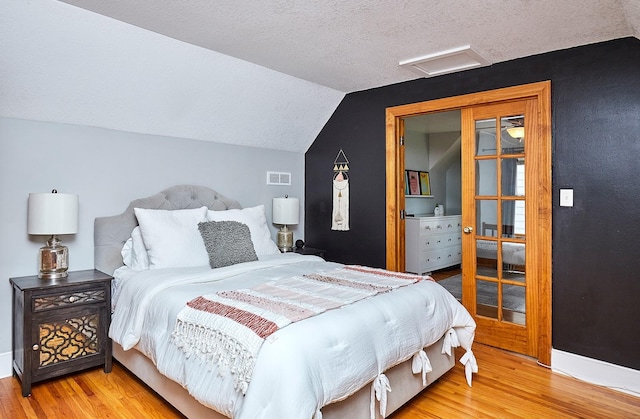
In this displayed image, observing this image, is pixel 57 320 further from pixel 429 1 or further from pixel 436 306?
pixel 429 1

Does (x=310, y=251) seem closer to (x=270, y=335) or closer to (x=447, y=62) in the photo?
(x=447, y=62)

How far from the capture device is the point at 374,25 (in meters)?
2.52

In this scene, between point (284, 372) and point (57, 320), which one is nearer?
point (284, 372)

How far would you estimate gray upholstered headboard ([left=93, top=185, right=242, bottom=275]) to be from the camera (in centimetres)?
304

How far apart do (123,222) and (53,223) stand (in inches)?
22.9

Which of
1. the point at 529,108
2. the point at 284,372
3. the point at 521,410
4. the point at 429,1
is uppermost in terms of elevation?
the point at 429,1

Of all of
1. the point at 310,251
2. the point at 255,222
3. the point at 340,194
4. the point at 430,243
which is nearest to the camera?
the point at 255,222

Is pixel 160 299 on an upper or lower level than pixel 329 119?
lower

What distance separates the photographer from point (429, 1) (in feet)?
7.18

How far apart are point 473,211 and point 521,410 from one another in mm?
1591

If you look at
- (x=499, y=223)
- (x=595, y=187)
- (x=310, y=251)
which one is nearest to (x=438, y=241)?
(x=310, y=251)

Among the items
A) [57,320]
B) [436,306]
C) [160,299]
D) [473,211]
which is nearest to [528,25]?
[473,211]

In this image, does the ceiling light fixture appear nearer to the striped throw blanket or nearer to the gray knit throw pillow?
the striped throw blanket

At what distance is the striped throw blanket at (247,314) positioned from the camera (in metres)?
1.63
